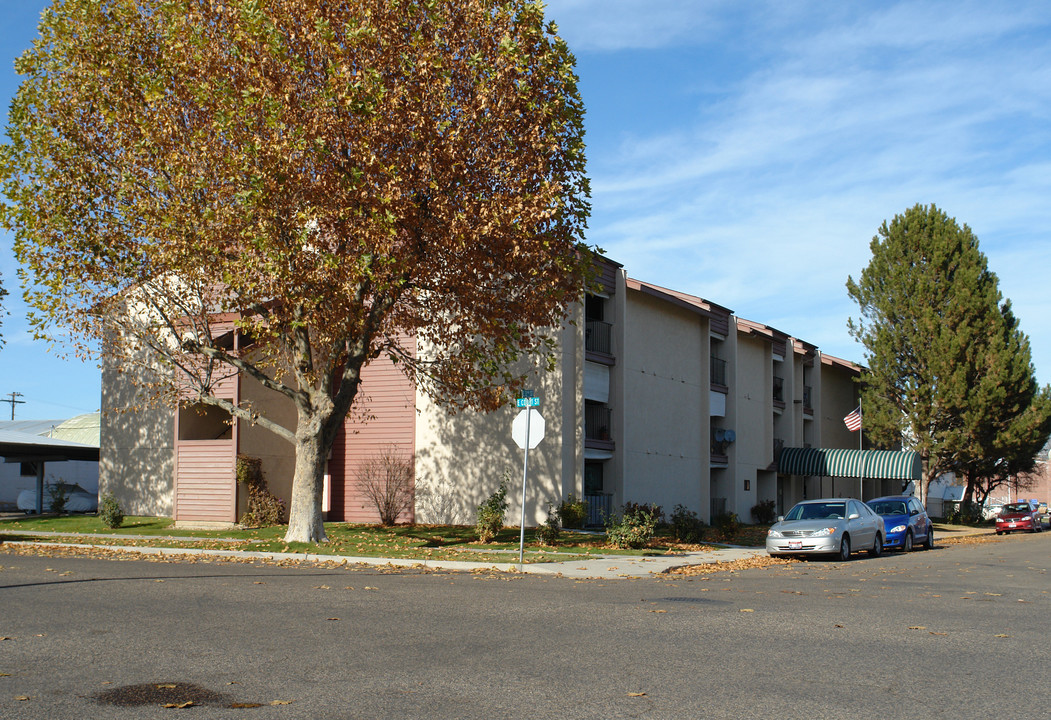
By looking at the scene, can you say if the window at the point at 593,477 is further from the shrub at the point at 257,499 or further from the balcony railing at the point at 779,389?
the balcony railing at the point at 779,389

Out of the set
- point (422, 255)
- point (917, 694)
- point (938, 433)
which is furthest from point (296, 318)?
point (938, 433)

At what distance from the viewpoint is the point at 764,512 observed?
3766cm

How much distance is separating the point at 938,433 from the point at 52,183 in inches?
1437

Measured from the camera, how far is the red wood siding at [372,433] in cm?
2931

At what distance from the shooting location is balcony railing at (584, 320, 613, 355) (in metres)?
29.2

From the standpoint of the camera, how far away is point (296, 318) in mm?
19734

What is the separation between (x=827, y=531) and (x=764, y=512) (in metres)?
17.3

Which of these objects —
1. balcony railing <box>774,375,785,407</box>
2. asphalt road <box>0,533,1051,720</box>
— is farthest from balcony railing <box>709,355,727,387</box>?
asphalt road <box>0,533,1051,720</box>

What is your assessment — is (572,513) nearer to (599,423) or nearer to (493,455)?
(493,455)

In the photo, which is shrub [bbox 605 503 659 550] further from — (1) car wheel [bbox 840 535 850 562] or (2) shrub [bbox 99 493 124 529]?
(2) shrub [bbox 99 493 124 529]

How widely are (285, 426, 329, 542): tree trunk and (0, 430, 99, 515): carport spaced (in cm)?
2062

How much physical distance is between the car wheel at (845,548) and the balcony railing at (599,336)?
33.4 feet

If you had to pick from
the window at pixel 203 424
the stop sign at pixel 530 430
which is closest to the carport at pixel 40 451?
the window at pixel 203 424

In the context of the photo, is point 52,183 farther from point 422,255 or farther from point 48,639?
point 48,639
